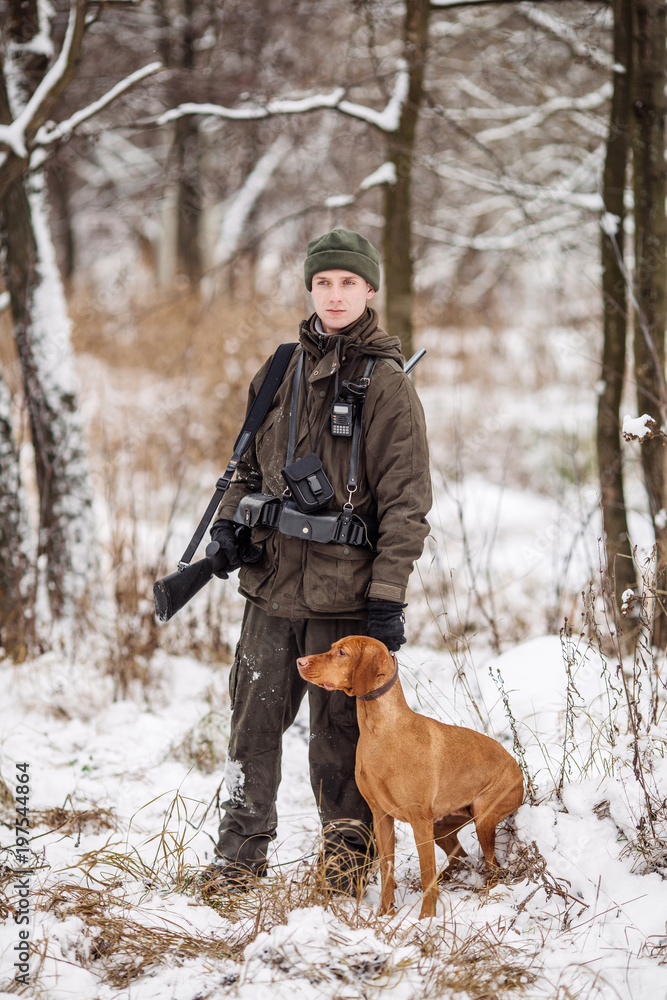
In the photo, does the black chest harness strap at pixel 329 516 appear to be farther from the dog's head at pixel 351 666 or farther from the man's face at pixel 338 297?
the dog's head at pixel 351 666

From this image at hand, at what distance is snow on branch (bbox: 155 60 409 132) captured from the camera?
4.02 m

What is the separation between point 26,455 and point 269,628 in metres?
5.24

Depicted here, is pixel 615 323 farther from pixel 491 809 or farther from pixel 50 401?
pixel 50 401

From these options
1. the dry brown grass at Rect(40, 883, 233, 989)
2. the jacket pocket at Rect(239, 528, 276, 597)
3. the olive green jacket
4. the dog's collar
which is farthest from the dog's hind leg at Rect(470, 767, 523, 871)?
the jacket pocket at Rect(239, 528, 276, 597)

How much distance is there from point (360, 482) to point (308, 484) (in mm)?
179

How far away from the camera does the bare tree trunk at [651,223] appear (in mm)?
3523

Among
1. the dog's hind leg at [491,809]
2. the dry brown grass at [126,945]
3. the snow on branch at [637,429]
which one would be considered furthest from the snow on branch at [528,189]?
the dry brown grass at [126,945]

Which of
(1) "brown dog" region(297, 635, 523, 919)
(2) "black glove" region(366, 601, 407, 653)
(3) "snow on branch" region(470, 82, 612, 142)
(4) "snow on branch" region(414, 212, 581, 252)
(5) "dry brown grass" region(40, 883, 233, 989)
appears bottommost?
(5) "dry brown grass" region(40, 883, 233, 989)

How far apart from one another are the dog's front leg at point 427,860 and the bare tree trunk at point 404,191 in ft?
8.82

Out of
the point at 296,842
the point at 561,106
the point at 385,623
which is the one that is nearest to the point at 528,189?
the point at 561,106

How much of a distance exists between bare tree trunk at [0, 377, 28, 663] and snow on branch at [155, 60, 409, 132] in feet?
6.17

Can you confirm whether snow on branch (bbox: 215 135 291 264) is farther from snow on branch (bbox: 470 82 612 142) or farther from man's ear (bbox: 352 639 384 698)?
man's ear (bbox: 352 639 384 698)

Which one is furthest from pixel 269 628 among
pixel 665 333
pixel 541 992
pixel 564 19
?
pixel 564 19

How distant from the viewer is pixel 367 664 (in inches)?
82.5
